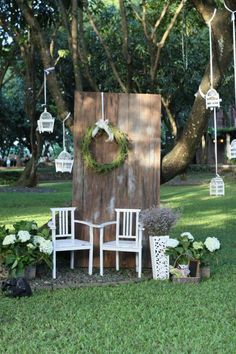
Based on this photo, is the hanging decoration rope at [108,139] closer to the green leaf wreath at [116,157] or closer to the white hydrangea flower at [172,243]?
the green leaf wreath at [116,157]

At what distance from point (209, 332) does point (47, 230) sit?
285 cm

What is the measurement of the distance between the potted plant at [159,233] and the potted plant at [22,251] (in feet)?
3.88

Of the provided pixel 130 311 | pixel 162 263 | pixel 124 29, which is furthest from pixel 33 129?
pixel 130 311

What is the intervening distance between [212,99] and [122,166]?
1.51 m

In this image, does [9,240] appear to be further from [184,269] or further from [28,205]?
[28,205]

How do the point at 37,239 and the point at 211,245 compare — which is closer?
the point at 37,239

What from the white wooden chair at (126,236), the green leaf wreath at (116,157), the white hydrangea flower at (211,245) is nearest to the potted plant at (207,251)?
the white hydrangea flower at (211,245)

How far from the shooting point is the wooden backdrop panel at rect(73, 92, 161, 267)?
7258mm

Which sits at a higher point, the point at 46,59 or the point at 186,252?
the point at 46,59

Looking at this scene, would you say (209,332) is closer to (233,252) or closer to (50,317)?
(50,317)

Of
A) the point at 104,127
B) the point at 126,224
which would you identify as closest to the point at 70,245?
the point at 126,224

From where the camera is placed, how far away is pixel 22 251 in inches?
247

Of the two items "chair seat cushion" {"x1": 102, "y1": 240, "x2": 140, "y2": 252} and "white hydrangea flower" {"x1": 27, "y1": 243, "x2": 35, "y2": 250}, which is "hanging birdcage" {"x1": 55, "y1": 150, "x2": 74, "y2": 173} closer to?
"chair seat cushion" {"x1": 102, "y1": 240, "x2": 140, "y2": 252}

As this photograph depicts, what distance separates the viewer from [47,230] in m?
6.70
